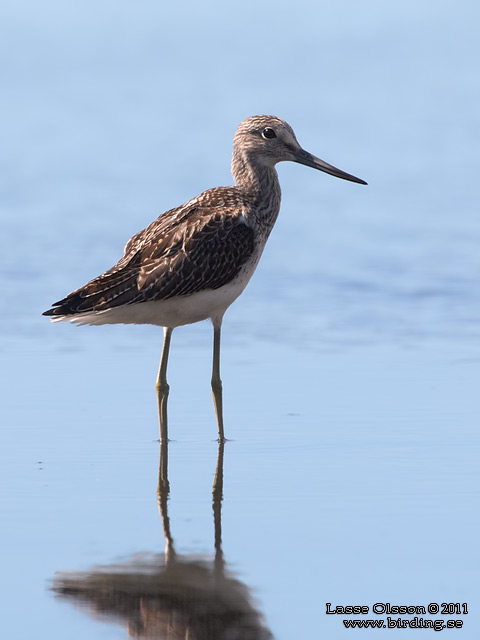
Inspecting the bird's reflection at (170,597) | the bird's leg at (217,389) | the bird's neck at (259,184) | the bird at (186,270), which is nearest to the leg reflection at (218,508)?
the bird's reflection at (170,597)

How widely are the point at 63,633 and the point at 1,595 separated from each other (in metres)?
0.47

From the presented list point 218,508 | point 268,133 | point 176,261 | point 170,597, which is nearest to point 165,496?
point 218,508

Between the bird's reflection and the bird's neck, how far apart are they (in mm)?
3513

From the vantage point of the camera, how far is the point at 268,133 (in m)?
9.37

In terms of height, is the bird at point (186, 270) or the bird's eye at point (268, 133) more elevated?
the bird's eye at point (268, 133)

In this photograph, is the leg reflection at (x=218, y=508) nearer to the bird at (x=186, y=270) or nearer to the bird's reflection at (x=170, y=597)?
the bird's reflection at (x=170, y=597)

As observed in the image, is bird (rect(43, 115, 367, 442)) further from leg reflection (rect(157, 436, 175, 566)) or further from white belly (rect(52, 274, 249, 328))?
leg reflection (rect(157, 436, 175, 566))

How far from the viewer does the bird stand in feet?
27.0

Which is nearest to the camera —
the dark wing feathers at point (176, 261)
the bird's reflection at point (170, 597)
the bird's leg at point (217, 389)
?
the bird's reflection at point (170, 597)

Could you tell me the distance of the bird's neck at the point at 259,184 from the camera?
358 inches

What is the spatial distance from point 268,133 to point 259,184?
1.38 feet

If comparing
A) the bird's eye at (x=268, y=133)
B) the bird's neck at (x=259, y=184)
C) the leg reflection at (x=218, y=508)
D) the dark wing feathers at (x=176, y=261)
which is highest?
the bird's eye at (x=268, y=133)

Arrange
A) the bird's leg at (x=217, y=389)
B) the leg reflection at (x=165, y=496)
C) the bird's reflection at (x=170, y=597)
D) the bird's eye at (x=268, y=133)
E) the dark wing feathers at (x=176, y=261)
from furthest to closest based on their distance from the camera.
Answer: the bird's eye at (x=268, y=133), the bird's leg at (x=217, y=389), the dark wing feathers at (x=176, y=261), the leg reflection at (x=165, y=496), the bird's reflection at (x=170, y=597)

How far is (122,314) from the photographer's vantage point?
832 centimetres
